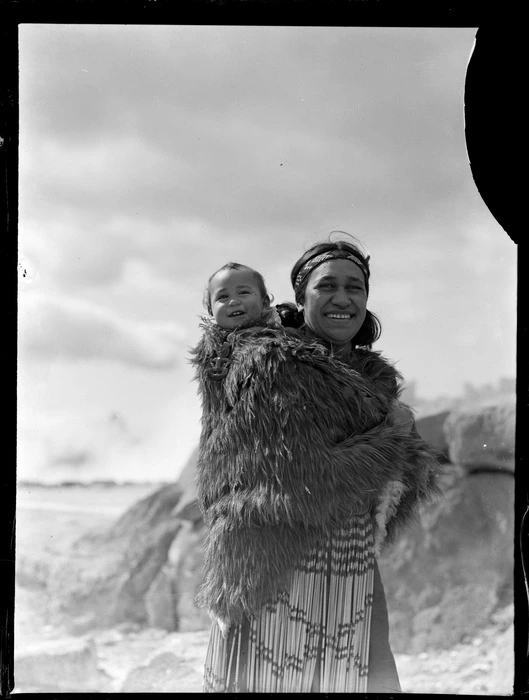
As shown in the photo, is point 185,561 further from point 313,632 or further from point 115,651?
point 313,632

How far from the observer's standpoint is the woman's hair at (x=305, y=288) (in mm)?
2287

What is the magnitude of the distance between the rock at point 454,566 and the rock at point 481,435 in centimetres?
12

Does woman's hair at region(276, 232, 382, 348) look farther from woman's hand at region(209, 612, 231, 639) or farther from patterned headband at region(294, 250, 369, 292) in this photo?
woman's hand at region(209, 612, 231, 639)

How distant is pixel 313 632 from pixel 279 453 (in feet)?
1.93

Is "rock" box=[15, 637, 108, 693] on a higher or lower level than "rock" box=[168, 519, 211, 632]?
lower

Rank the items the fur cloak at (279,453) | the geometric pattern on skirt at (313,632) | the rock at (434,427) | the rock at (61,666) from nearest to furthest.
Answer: the fur cloak at (279,453), the geometric pattern on skirt at (313,632), the rock at (61,666), the rock at (434,427)

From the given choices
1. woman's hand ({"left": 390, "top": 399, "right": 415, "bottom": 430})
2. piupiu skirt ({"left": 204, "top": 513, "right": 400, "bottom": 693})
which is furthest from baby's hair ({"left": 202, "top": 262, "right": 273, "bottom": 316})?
piupiu skirt ({"left": 204, "top": 513, "right": 400, "bottom": 693})

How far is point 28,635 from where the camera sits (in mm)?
4312

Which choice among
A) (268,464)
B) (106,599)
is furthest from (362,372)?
(106,599)

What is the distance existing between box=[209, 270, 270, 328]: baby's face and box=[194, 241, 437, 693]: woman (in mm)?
42

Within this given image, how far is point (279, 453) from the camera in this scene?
2.01 m

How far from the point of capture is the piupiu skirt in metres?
2.12

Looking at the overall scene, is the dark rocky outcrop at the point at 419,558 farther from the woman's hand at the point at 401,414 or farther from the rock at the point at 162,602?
the woman's hand at the point at 401,414

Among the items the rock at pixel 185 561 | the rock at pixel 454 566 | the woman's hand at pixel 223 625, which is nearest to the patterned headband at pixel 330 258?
the woman's hand at pixel 223 625
